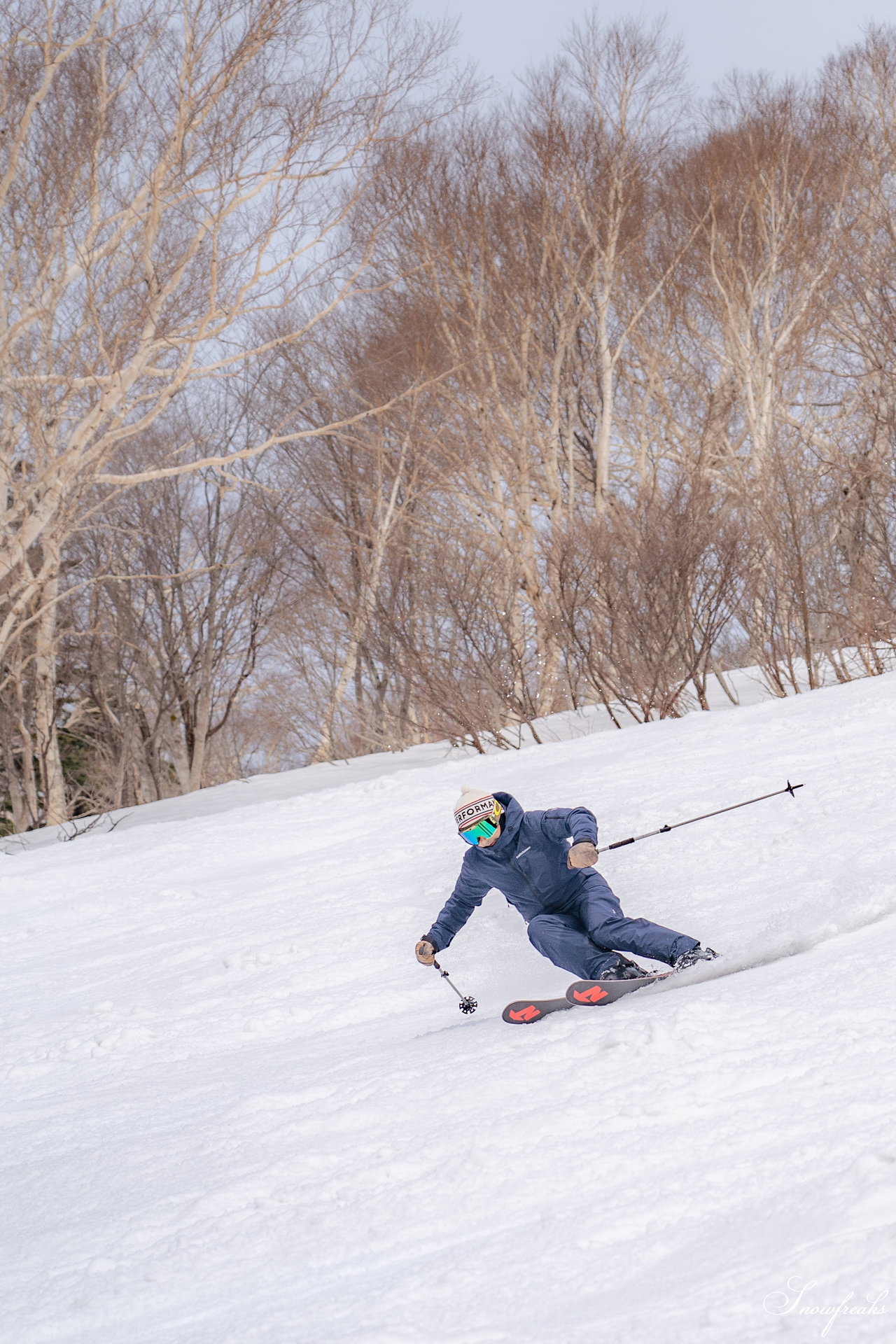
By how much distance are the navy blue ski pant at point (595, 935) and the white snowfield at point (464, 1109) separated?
0.26 metres

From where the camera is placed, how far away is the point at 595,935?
14.9 feet

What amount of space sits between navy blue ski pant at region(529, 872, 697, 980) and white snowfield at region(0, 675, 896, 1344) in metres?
0.26

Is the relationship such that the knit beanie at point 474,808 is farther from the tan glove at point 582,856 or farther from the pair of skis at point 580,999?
the pair of skis at point 580,999

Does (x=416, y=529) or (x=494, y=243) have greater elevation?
(x=494, y=243)

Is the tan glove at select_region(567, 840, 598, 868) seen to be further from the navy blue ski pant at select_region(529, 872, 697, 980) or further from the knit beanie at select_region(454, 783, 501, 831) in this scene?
the knit beanie at select_region(454, 783, 501, 831)

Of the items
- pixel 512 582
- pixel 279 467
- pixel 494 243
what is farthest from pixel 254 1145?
pixel 279 467

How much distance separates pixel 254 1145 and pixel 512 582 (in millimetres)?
8956

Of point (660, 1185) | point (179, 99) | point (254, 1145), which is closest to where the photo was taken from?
point (660, 1185)

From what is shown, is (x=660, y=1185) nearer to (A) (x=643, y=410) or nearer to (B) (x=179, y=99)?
(B) (x=179, y=99)

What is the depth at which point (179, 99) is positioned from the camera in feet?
31.6

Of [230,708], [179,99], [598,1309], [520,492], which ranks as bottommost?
[598,1309]

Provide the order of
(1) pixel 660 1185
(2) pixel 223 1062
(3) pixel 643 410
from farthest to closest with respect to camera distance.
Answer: (3) pixel 643 410
(2) pixel 223 1062
(1) pixel 660 1185

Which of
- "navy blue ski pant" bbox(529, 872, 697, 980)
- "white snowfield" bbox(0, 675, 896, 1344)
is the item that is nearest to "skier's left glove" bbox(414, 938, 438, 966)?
"white snowfield" bbox(0, 675, 896, 1344)
